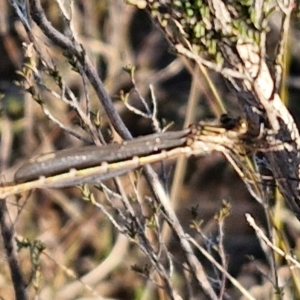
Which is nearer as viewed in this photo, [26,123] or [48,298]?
[48,298]

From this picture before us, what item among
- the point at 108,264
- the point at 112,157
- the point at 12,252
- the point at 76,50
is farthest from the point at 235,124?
the point at 108,264

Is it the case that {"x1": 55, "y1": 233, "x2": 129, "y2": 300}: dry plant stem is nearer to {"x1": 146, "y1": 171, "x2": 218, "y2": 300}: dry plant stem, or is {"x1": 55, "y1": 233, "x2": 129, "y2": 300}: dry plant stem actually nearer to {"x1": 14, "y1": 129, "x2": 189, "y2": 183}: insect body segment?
{"x1": 146, "y1": 171, "x2": 218, "y2": 300}: dry plant stem

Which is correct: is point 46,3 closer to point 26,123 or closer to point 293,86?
point 26,123

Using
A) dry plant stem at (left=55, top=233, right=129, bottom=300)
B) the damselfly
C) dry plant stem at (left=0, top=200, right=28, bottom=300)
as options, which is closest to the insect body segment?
the damselfly

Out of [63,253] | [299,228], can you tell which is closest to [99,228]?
[63,253]

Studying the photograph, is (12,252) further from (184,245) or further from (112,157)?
(112,157)

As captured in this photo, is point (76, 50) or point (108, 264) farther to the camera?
point (108, 264)
